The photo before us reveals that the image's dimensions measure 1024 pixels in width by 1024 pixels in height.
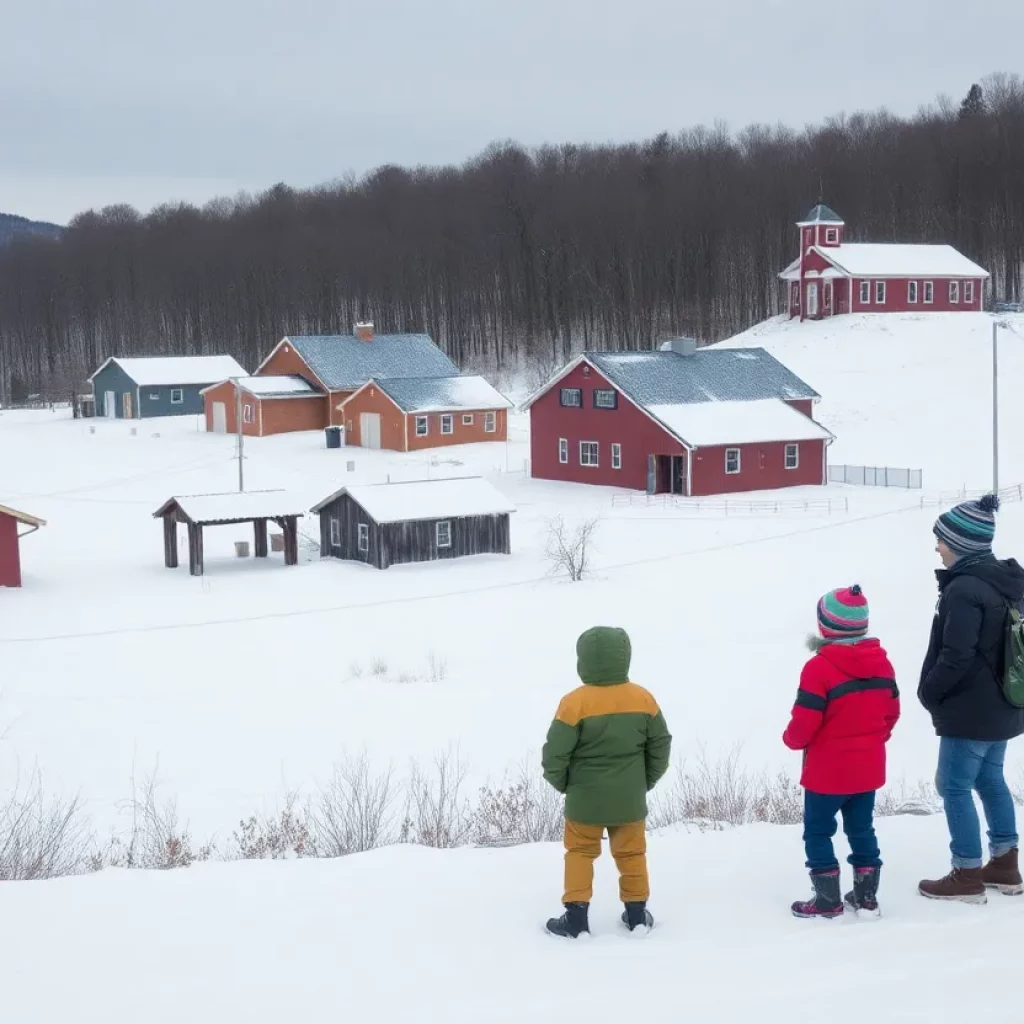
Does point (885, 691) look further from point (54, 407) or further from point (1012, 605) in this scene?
point (54, 407)

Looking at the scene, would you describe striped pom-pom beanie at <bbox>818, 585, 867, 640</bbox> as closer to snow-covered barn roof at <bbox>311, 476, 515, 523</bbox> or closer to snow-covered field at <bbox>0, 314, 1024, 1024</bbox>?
snow-covered field at <bbox>0, 314, 1024, 1024</bbox>

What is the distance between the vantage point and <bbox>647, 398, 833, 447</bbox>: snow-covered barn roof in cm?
4366

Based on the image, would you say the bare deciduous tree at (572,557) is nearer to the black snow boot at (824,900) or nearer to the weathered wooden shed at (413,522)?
the weathered wooden shed at (413,522)

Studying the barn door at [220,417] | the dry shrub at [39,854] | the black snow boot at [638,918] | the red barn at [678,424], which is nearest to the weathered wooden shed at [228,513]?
the red barn at [678,424]

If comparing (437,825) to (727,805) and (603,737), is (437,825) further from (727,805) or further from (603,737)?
(603,737)

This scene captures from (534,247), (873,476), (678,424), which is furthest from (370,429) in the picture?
(534,247)

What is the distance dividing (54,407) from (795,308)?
48.4 meters

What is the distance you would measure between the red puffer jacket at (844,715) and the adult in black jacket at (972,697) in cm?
34

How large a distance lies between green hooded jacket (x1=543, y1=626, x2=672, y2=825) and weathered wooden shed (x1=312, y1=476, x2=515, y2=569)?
26.1 meters

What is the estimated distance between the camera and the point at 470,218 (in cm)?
10206

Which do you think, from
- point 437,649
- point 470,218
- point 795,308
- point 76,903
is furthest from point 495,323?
point 76,903

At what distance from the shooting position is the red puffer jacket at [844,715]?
6.96 m

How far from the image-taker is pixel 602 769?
702cm

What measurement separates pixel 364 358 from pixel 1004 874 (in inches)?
2325
